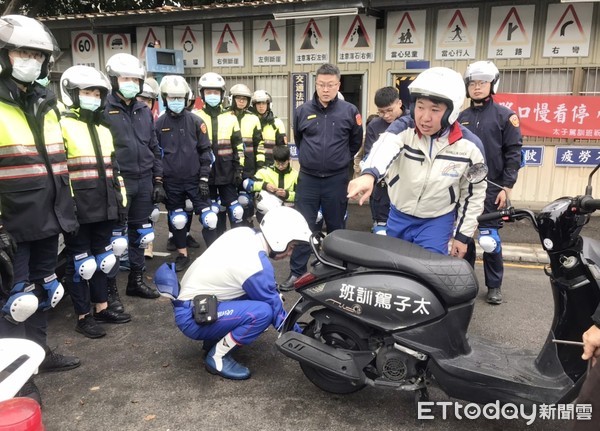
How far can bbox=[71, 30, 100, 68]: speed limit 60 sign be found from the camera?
10.8 m

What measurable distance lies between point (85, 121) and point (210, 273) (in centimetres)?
156

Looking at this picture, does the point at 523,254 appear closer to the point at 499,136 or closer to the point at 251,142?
the point at 499,136

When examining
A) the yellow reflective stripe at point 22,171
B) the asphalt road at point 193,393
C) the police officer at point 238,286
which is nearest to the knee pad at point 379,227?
the asphalt road at point 193,393

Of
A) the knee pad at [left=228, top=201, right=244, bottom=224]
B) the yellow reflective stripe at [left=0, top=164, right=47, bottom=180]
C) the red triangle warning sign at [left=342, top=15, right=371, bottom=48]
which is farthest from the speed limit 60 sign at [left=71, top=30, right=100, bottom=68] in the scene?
the yellow reflective stripe at [left=0, top=164, right=47, bottom=180]

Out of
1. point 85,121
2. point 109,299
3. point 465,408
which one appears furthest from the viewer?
point 109,299

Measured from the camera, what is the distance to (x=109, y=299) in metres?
4.30

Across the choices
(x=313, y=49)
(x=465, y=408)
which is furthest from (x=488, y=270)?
(x=313, y=49)

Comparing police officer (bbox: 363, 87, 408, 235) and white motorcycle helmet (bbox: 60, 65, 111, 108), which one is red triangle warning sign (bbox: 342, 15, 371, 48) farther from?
white motorcycle helmet (bbox: 60, 65, 111, 108)

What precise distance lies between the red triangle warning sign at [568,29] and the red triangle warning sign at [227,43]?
5.73 meters

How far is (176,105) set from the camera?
5.25 metres

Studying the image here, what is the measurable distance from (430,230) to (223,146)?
336 centimetres

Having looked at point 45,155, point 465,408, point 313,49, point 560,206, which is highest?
point 313,49

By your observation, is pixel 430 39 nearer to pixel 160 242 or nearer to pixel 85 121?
pixel 160 242

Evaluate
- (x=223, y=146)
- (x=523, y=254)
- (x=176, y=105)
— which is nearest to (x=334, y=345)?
(x=176, y=105)
